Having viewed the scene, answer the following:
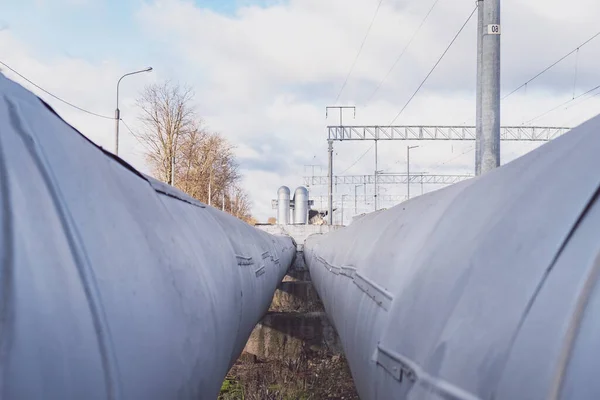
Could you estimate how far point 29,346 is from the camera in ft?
2.87

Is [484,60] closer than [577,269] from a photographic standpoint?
No

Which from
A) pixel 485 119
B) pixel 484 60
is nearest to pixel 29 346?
pixel 485 119

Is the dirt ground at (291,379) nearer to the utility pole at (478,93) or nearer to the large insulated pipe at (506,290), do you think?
the utility pole at (478,93)

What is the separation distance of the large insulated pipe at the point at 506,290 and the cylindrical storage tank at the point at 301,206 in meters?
28.2

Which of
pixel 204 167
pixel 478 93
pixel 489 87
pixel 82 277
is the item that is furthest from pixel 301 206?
pixel 82 277

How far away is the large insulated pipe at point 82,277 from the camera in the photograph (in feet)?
2.93

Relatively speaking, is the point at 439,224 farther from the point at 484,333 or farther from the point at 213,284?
the point at 213,284

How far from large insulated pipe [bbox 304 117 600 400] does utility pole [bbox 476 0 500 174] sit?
403cm

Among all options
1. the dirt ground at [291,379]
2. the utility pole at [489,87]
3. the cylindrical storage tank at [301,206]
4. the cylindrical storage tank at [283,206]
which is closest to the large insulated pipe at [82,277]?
the dirt ground at [291,379]

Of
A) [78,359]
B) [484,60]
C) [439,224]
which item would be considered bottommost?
[78,359]

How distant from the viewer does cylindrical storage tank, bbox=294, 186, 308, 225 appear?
30.0 metres

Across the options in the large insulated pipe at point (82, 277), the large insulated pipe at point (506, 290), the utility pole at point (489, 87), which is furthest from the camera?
the utility pole at point (489, 87)

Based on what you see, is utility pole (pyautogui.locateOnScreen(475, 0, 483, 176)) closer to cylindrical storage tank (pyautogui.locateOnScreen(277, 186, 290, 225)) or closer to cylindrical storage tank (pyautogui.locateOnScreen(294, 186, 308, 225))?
cylindrical storage tank (pyautogui.locateOnScreen(294, 186, 308, 225))

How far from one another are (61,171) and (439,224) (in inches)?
40.0
